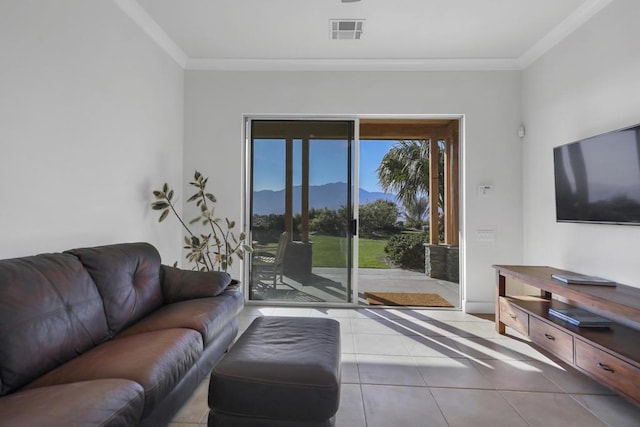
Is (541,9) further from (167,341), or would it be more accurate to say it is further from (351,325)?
(167,341)

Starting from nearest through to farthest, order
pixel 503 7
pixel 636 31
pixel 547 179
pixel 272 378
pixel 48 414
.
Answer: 1. pixel 48 414
2. pixel 272 378
3. pixel 636 31
4. pixel 503 7
5. pixel 547 179

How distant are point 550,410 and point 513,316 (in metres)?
1.13

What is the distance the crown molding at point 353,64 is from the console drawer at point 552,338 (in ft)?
9.36

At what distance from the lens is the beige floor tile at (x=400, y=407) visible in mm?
1840

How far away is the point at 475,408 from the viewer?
1980mm

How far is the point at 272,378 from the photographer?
146 cm

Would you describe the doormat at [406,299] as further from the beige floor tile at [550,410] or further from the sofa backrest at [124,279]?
the sofa backrest at [124,279]

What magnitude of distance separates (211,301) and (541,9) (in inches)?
147

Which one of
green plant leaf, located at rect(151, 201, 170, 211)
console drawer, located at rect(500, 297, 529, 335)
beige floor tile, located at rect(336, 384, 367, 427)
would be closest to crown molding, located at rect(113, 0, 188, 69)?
green plant leaf, located at rect(151, 201, 170, 211)

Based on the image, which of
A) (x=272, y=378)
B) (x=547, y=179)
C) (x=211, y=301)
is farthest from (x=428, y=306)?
(x=272, y=378)

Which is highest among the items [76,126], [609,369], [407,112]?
[407,112]

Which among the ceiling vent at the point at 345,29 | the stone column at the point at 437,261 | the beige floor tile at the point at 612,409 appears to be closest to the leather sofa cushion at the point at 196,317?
the beige floor tile at the point at 612,409

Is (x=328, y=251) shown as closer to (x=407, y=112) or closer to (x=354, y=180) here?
(x=354, y=180)

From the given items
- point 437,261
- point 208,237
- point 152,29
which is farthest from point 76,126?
point 437,261
